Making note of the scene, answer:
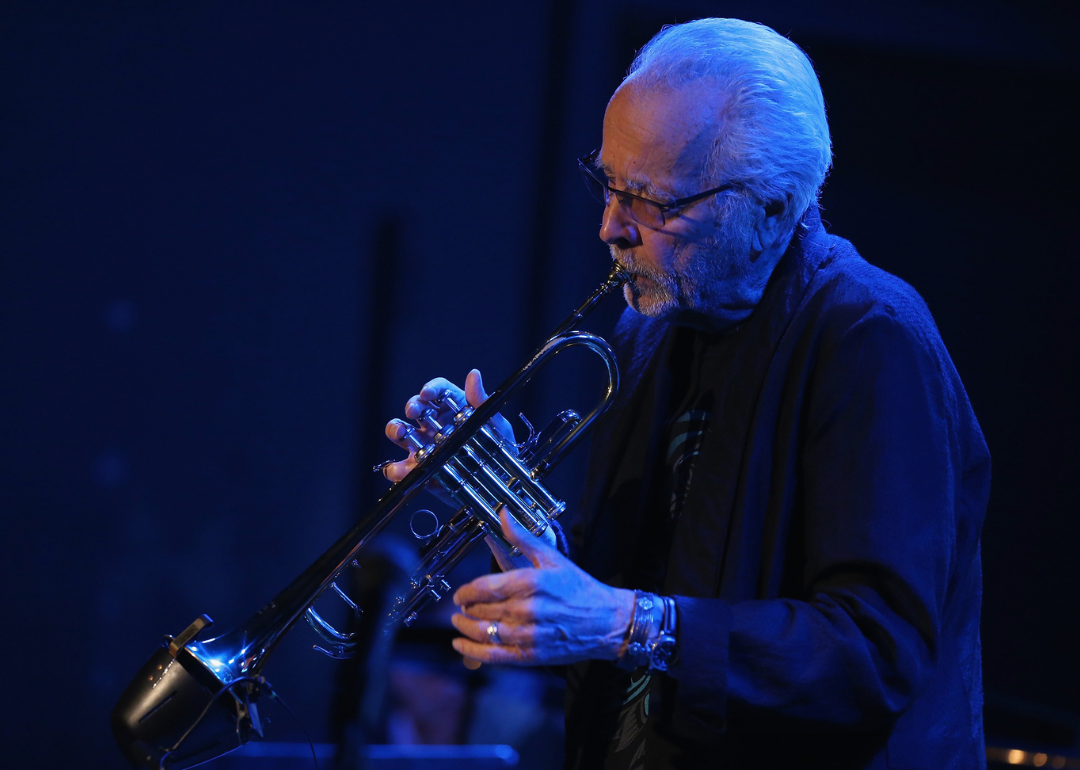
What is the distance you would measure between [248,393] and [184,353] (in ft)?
0.66

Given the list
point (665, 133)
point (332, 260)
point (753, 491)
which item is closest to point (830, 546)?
point (753, 491)

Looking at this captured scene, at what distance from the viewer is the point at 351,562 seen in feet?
4.75

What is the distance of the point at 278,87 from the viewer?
2375 mm

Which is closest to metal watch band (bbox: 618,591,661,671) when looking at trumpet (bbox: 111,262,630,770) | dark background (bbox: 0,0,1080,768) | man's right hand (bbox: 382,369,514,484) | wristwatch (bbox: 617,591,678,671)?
wristwatch (bbox: 617,591,678,671)

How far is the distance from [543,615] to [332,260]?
1.69 m

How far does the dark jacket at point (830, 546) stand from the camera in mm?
1116

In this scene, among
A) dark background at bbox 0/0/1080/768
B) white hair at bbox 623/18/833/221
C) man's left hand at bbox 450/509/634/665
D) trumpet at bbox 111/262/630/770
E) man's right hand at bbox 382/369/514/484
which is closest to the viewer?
man's left hand at bbox 450/509/634/665

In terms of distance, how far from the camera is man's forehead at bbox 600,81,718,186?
138 centimetres

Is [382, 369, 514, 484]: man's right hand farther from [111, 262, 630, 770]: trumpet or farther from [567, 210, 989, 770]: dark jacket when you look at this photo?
[567, 210, 989, 770]: dark jacket

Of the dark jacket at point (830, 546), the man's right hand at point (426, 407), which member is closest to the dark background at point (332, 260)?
the man's right hand at point (426, 407)

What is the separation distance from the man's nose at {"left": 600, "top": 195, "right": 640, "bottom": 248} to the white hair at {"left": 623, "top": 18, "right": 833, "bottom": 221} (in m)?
0.15

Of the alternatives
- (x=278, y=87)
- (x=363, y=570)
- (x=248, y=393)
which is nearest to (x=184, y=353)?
(x=248, y=393)

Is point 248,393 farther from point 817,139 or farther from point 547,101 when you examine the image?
point 817,139

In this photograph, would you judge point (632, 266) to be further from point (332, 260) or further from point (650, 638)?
point (332, 260)
